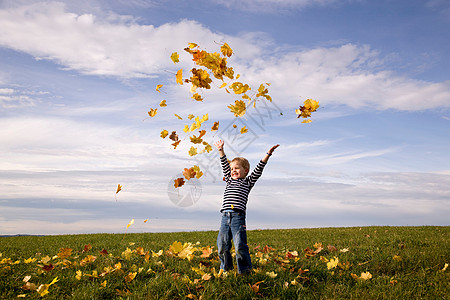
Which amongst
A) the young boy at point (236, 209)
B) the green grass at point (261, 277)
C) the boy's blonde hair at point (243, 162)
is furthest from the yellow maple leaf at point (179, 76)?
the green grass at point (261, 277)

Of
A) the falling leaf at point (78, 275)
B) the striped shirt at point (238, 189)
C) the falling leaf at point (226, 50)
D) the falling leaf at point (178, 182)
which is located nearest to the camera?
the falling leaf at point (78, 275)

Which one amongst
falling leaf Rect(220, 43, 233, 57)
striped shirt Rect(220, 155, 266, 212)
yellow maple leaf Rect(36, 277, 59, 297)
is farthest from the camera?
striped shirt Rect(220, 155, 266, 212)

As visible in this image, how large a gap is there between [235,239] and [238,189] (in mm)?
752

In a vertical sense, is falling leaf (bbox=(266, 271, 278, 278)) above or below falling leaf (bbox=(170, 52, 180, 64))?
below

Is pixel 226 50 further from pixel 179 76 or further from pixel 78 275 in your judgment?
pixel 78 275

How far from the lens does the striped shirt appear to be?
5348 mm

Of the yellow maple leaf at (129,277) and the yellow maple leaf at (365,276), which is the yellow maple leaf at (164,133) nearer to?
the yellow maple leaf at (129,277)

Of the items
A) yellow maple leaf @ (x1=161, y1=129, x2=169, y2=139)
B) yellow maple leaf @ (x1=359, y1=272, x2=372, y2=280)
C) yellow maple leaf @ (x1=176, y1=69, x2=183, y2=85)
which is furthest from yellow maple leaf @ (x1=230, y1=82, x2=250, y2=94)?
yellow maple leaf @ (x1=359, y1=272, x2=372, y2=280)

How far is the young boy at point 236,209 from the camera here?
5.23 metres

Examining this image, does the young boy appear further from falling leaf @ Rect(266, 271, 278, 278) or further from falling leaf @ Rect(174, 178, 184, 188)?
falling leaf @ Rect(174, 178, 184, 188)

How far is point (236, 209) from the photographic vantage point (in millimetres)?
5285

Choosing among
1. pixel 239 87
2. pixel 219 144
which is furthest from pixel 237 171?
pixel 239 87

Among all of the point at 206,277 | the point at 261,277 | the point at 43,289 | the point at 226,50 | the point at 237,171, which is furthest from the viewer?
the point at 237,171

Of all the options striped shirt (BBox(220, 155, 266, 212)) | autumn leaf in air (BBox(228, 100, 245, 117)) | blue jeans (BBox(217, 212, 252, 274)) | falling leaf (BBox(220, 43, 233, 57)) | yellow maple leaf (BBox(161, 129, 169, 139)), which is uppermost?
falling leaf (BBox(220, 43, 233, 57))
